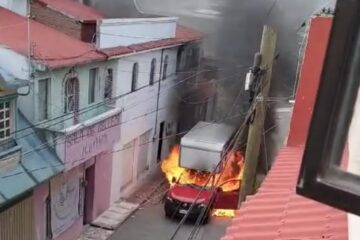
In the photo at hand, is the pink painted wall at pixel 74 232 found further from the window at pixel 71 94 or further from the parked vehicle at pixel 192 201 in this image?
the window at pixel 71 94

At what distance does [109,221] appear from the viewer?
16922 millimetres

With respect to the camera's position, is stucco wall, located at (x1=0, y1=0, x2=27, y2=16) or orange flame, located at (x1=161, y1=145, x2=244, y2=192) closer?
stucco wall, located at (x1=0, y1=0, x2=27, y2=16)

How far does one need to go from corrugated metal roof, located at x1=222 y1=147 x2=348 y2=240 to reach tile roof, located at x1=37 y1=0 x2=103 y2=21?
1265 cm

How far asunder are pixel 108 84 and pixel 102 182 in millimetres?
3446

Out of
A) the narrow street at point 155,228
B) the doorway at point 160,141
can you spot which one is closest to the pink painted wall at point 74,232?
the narrow street at point 155,228

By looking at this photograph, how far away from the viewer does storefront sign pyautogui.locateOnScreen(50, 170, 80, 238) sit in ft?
46.2

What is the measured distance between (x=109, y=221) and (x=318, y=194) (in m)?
16.4

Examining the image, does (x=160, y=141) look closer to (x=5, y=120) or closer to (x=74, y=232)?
(x=74, y=232)

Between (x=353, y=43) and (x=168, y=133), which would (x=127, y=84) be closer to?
(x=168, y=133)

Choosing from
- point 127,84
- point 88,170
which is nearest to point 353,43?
point 88,170

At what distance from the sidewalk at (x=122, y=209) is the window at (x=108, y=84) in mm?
4154

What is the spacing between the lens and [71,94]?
14.7 metres

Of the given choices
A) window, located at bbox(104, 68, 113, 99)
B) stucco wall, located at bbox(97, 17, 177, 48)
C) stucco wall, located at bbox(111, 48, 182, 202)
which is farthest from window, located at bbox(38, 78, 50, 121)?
stucco wall, located at bbox(111, 48, 182, 202)

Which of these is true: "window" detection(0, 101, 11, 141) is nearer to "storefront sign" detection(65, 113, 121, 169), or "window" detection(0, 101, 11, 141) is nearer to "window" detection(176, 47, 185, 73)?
"storefront sign" detection(65, 113, 121, 169)
